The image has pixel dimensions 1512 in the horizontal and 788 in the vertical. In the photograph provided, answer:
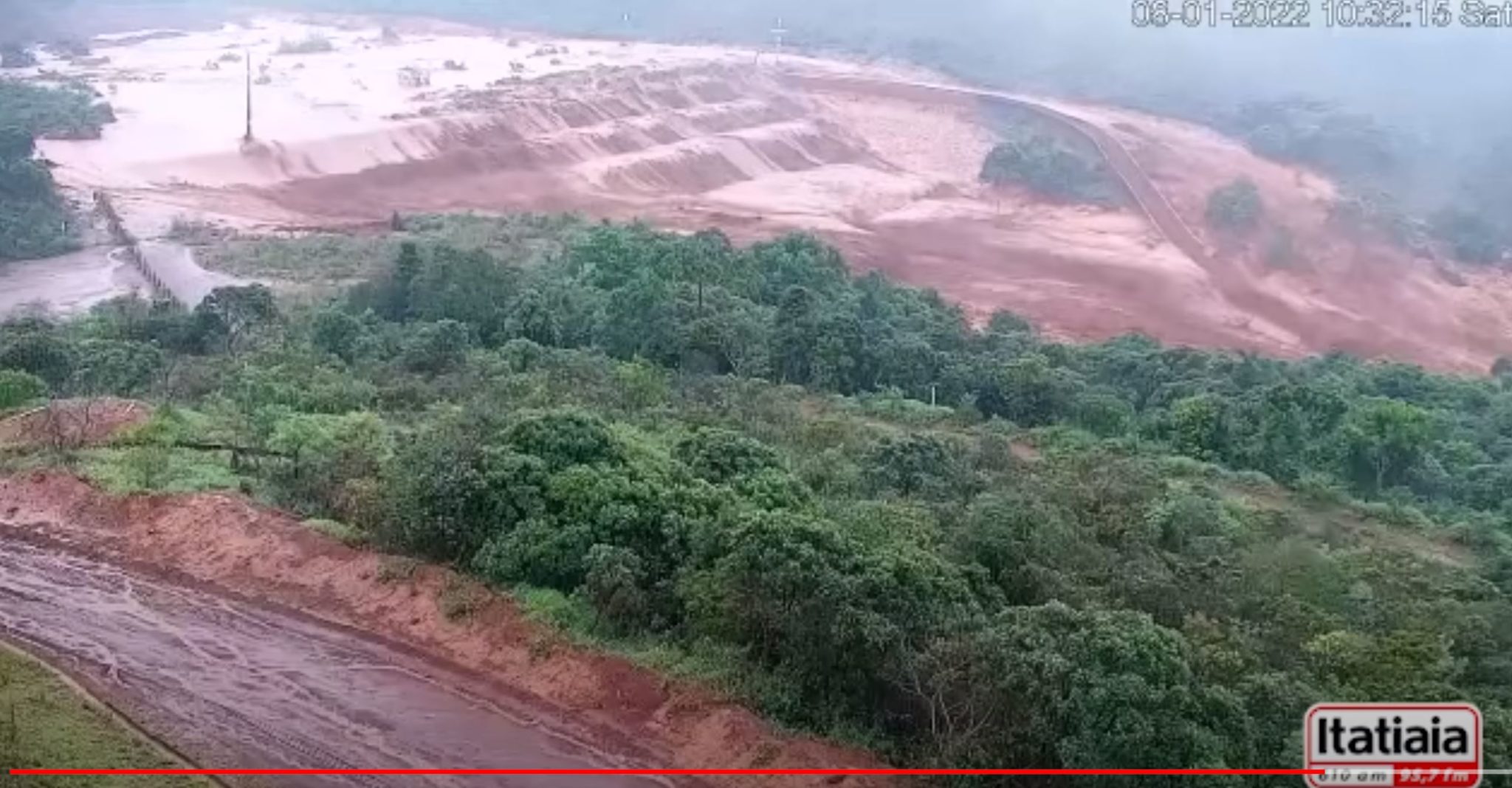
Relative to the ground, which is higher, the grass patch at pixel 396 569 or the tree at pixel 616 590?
the tree at pixel 616 590

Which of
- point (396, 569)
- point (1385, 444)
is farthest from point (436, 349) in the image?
point (1385, 444)

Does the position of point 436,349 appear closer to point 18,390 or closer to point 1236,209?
point 18,390

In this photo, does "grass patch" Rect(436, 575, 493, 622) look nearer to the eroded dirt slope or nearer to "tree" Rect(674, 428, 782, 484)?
"tree" Rect(674, 428, 782, 484)

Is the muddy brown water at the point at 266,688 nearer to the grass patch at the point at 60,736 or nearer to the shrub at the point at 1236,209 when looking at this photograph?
the grass patch at the point at 60,736

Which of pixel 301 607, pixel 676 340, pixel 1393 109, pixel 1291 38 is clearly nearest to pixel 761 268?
pixel 676 340

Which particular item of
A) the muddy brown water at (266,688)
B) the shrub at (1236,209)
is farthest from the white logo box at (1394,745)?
the shrub at (1236,209)
